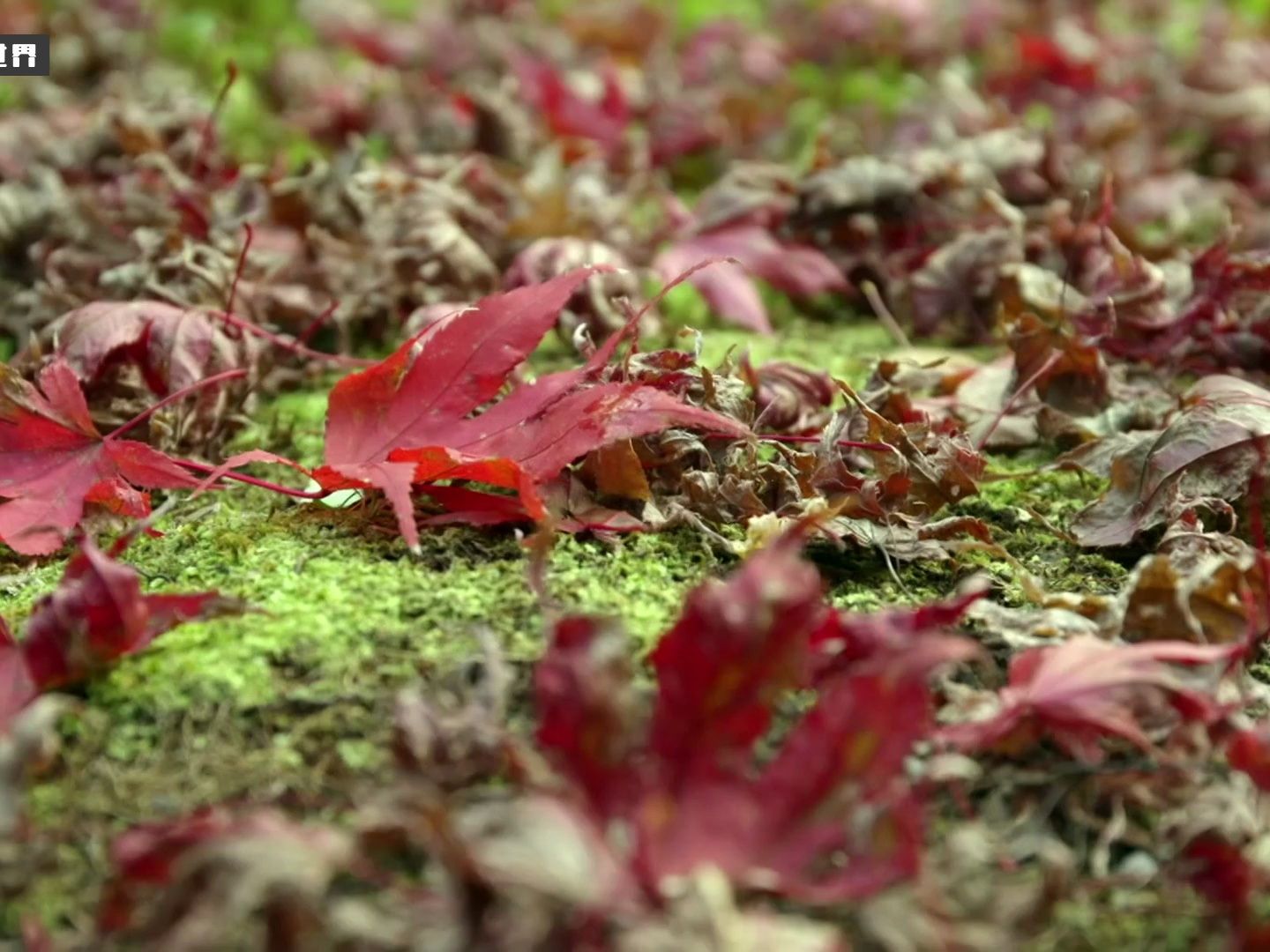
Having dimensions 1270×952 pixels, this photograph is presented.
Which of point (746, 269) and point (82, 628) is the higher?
point (82, 628)

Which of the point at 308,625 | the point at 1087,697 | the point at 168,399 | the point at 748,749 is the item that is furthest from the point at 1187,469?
the point at 168,399

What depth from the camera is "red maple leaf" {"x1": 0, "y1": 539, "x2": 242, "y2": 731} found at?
0.89 meters

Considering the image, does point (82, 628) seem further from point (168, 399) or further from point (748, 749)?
point (748, 749)

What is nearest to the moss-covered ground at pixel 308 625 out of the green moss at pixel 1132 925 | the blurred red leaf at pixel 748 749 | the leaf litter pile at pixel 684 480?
the leaf litter pile at pixel 684 480

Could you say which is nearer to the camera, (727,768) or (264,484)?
(727,768)

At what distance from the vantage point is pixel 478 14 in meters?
3.14

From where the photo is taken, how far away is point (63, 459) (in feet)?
3.76

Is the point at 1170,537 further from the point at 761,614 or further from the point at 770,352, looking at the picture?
the point at 770,352

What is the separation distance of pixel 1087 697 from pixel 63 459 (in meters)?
0.86

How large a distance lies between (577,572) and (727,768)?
372 millimetres

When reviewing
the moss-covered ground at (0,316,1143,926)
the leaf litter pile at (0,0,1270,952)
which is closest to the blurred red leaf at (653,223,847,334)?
the leaf litter pile at (0,0,1270,952)

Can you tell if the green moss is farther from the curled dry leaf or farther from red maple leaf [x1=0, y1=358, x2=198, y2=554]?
red maple leaf [x1=0, y1=358, x2=198, y2=554]

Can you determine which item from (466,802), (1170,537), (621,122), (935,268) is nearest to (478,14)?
(621,122)

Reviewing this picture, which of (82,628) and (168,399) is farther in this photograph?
(168,399)
